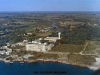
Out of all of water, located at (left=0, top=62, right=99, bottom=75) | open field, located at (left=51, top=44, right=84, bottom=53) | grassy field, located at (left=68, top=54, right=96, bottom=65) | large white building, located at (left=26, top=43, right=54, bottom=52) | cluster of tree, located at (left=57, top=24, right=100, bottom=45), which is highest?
Answer: cluster of tree, located at (left=57, top=24, right=100, bottom=45)

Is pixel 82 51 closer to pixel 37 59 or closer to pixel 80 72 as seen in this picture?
pixel 80 72

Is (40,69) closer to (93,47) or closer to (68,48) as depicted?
(68,48)

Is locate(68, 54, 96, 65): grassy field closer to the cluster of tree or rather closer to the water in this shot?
the water

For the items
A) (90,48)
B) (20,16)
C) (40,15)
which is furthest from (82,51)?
(20,16)

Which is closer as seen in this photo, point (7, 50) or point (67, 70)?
point (67, 70)

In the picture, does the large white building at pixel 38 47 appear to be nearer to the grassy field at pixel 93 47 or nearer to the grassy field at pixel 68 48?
the grassy field at pixel 68 48
